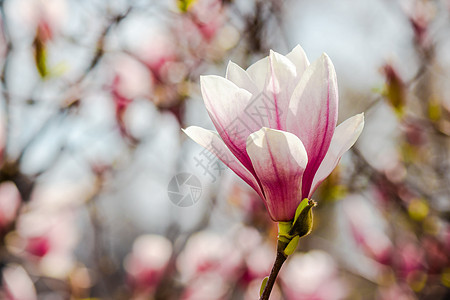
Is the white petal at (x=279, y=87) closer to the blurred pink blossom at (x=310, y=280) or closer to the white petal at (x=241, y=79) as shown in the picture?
the white petal at (x=241, y=79)

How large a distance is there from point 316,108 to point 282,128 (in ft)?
0.14

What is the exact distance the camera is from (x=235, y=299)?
195cm

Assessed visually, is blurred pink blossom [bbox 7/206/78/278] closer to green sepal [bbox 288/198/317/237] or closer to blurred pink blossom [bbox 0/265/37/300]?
blurred pink blossom [bbox 0/265/37/300]

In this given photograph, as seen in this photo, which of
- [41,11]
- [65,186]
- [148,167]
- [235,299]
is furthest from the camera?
[235,299]

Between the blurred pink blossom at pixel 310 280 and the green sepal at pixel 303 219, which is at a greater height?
the green sepal at pixel 303 219

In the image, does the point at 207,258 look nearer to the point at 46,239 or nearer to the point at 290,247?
the point at 46,239

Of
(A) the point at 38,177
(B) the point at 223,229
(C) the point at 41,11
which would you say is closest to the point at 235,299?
(B) the point at 223,229

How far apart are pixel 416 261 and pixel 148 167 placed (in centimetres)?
99

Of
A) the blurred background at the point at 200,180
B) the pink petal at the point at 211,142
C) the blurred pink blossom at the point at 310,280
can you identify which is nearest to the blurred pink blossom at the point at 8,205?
the blurred background at the point at 200,180

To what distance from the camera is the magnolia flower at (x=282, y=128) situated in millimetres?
453

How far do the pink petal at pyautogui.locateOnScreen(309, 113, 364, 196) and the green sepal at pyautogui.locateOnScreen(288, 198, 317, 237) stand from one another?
0.05 m

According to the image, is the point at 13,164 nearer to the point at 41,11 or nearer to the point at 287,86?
the point at 41,11

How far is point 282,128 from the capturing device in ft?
1.58

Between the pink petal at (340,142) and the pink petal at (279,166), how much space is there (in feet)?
0.09
